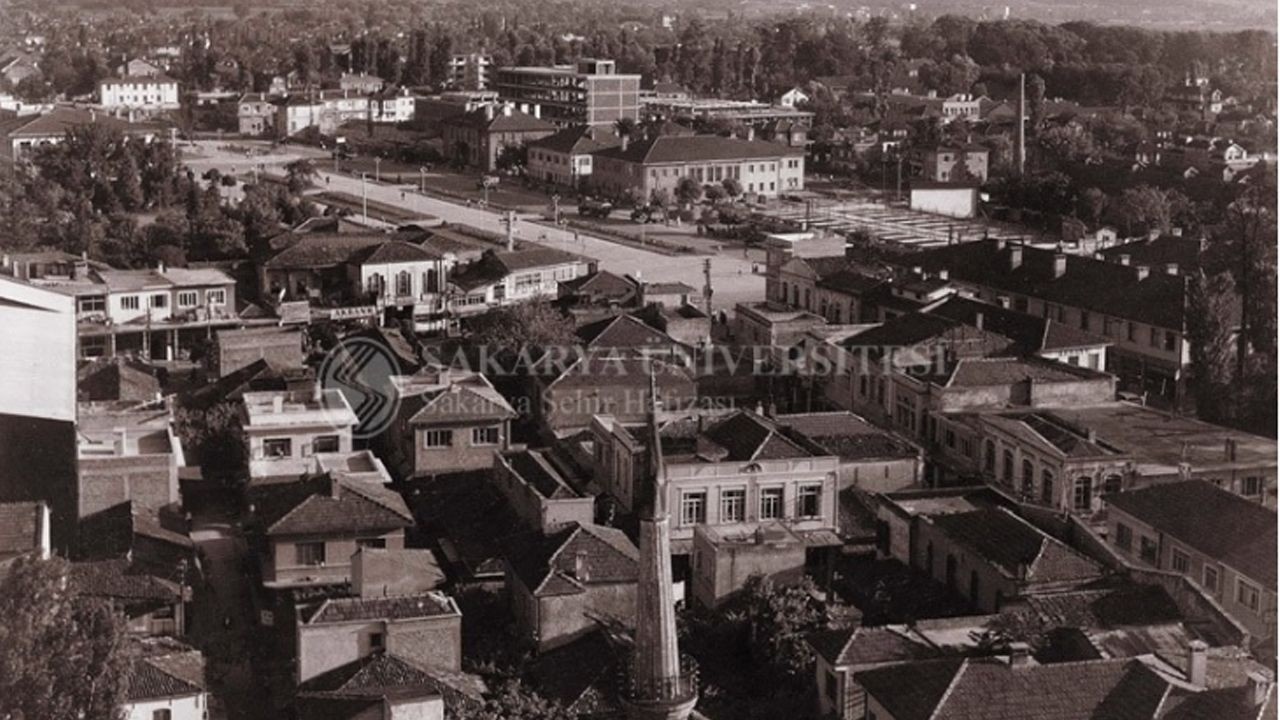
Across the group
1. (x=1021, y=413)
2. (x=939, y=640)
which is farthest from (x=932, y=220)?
(x=939, y=640)

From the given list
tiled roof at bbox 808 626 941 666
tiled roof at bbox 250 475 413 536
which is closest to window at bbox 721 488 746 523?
tiled roof at bbox 250 475 413 536

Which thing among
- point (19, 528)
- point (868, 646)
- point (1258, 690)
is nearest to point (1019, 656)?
point (868, 646)

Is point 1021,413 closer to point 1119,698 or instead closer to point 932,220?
point 1119,698

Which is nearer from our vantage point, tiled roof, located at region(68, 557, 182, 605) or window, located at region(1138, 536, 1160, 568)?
tiled roof, located at region(68, 557, 182, 605)

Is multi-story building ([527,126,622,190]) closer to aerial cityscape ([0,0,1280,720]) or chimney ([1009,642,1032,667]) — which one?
aerial cityscape ([0,0,1280,720])

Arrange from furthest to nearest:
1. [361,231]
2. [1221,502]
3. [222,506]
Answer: [361,231] < [222,506] < [1221,502]
